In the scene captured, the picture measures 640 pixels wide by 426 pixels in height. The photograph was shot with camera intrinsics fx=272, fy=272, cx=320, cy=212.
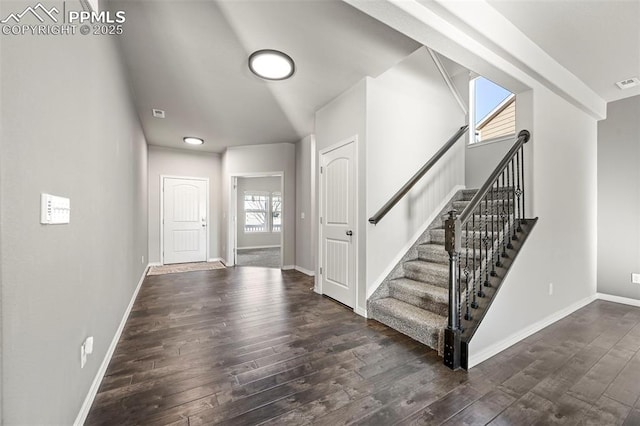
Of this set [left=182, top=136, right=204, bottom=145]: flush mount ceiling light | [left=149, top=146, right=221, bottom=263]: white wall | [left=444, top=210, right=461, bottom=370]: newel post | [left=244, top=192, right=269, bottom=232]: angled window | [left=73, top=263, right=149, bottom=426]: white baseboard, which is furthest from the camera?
[left=244, top=192, right=269, bottom=232]: angled window

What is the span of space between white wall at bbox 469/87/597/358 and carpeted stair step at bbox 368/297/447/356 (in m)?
0.29

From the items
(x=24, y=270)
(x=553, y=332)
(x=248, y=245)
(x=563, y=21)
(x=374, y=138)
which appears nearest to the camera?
(x=24, y=270)

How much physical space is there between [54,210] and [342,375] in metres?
1.93

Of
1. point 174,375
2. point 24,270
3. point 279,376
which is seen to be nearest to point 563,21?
point 279,376

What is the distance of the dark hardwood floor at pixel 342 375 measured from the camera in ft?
5.24

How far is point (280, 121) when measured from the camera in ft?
15.5

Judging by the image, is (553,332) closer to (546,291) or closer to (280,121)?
(546,291)

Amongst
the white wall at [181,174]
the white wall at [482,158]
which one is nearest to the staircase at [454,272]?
the white wall at [482,158]

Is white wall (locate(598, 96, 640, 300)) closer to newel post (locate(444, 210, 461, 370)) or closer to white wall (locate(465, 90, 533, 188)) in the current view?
white wall (locate(465, 90, 533, 188))

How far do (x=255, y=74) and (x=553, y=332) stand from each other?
433cm

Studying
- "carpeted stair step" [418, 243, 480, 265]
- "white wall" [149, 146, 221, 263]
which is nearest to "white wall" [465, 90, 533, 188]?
"carpeted stair step" [418, 243, 480, 265]

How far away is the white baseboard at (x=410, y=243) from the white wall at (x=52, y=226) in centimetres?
249

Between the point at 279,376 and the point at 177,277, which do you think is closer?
the point at 279,376

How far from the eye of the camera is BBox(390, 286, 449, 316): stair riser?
260cm
